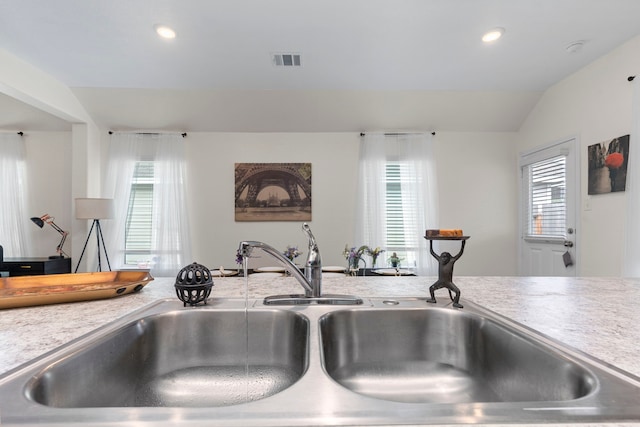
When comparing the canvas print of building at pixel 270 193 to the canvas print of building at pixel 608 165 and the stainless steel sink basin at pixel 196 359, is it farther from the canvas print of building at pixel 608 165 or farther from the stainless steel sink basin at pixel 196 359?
the stainless steel sink basin at pixel 196 359

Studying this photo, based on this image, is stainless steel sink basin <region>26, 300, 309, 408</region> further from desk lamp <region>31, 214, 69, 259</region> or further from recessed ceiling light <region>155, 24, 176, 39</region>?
desk lamp <region>31, 214, 69, 259</region>

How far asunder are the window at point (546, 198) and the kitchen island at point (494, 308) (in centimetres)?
248

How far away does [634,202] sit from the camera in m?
2.44

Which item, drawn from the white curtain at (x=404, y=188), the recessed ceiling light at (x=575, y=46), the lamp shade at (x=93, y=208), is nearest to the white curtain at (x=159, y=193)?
the lamp shade at (x=93, y=208)

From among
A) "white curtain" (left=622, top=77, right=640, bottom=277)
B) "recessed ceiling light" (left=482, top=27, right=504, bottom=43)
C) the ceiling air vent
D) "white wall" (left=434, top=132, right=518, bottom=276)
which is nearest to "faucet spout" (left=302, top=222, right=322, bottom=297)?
the ceiling air vent

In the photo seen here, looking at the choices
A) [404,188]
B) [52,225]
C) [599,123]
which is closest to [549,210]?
[599,123]

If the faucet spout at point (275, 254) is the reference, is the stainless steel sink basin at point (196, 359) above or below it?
below

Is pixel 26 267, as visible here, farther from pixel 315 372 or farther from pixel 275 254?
pixel 315 372

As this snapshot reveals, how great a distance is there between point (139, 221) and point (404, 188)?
3.59 meters

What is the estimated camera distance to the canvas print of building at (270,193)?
414cm

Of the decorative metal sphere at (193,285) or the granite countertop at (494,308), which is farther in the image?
the decorative metal sphere at (193,285)

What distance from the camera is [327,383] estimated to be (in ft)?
1.50

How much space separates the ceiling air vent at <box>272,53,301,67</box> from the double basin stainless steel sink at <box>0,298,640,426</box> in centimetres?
258

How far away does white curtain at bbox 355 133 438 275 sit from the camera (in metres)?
4.02
